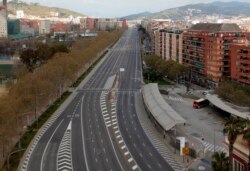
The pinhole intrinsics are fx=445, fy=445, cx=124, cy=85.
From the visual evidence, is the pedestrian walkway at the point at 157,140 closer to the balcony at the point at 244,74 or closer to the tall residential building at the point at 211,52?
the balcony at the point at 244,74

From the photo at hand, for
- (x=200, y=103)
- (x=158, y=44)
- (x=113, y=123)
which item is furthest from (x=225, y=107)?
(x=158, y=44)

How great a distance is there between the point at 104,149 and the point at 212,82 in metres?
60.4

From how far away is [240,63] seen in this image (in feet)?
336

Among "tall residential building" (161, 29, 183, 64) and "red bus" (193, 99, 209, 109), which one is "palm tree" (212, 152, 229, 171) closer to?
"red bus" (193, 99, 209, 109)

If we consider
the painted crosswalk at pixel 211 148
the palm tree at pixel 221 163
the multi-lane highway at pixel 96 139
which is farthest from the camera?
the painted crosswalk at pixel 211 148

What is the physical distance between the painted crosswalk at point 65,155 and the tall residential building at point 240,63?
158ft

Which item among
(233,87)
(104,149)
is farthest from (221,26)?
(104,149)

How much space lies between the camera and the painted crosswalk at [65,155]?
176 ft

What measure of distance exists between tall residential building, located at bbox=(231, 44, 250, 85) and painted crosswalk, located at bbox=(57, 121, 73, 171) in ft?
158

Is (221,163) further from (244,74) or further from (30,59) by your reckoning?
(30,59)

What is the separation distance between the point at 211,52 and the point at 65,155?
219 ft

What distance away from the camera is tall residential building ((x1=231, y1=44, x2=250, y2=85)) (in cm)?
9926

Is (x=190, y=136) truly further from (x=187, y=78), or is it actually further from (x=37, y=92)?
(x=187, y=78)

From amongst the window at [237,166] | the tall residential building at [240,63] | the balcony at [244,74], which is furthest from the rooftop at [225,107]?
the window at [237,166]
